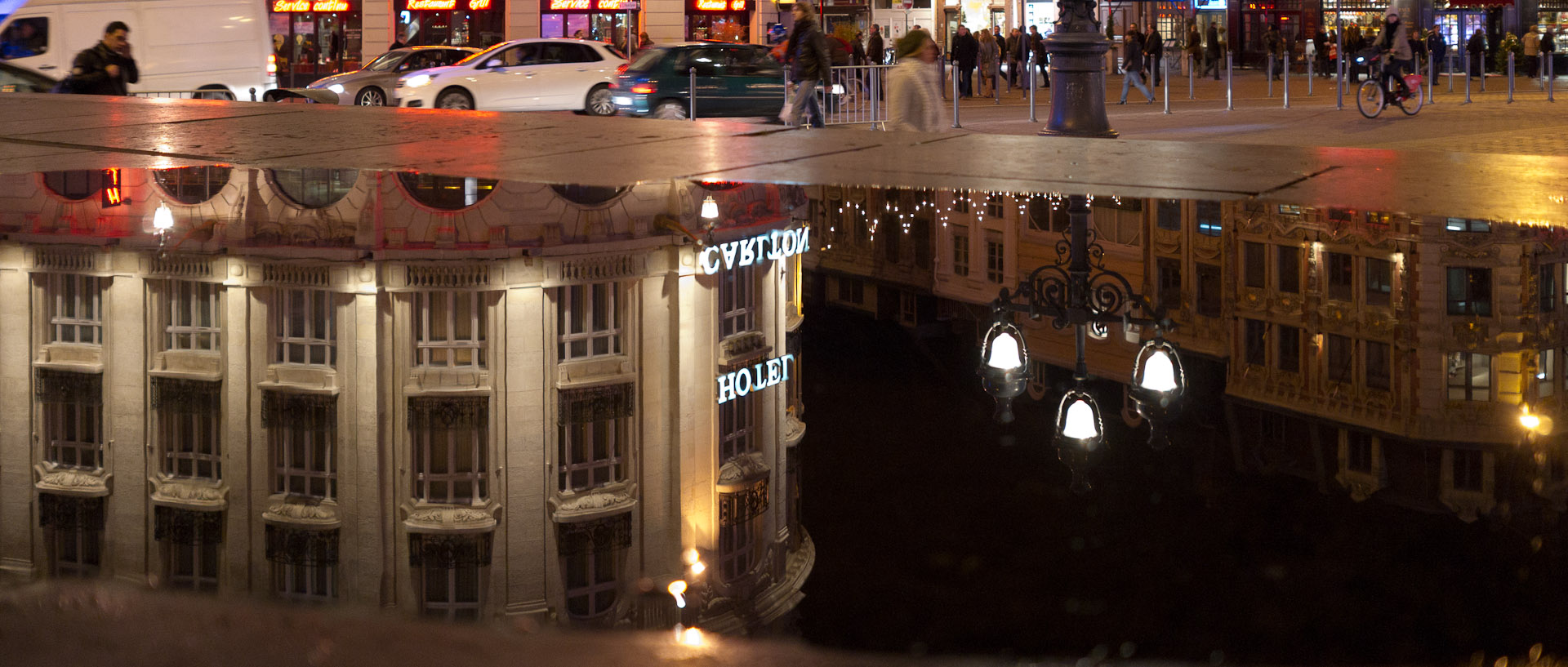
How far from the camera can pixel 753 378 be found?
3.90m

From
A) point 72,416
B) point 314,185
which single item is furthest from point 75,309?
point 314,185

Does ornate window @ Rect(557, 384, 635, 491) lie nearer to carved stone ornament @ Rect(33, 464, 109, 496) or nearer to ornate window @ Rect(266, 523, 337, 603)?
ornate window @ Rect(266, 523, 337, 603)

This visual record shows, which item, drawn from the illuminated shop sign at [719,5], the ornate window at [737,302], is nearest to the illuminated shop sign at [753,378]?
the ornate window at [737,302]

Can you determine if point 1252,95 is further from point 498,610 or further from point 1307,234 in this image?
point 498,610

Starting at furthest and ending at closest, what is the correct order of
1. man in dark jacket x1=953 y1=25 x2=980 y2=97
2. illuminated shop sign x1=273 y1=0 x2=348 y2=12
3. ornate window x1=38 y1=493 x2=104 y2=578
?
illuminated shop sign x1=273 y1=0 x2=348 y2=12 < man in dark jacket x1=953 y1=25 x2=980 y2=97 < ornate window x1=38 y1=493 x2=104 y2=578

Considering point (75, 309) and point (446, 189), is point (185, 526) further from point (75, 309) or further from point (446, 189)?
point (446, 189)

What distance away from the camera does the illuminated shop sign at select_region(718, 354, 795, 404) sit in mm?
3691

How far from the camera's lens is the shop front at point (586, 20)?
157 ft

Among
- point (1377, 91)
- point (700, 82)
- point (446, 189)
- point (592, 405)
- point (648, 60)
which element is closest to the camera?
point (592, 405)

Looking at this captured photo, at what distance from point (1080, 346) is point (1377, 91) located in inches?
869

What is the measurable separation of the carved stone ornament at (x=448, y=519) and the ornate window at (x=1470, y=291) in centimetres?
316

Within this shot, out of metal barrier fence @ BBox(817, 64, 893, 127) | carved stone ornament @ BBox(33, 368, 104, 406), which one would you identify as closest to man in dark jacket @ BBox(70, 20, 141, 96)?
metal barrier fence @ BBox(817, 64, 893, 127)

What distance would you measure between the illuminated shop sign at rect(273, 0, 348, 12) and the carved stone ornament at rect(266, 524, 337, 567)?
47563 millimetres

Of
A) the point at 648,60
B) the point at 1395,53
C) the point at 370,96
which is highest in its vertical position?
the point at 648,60
